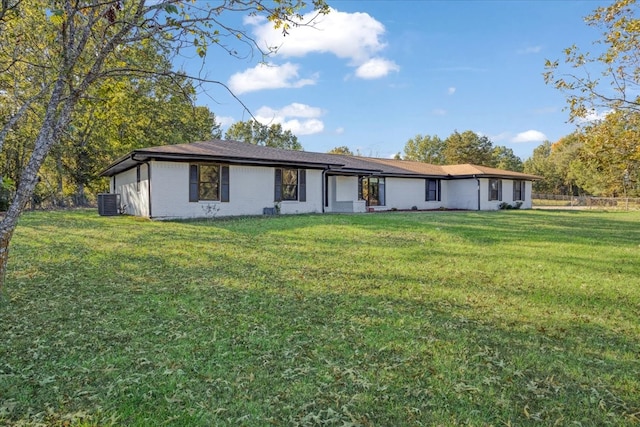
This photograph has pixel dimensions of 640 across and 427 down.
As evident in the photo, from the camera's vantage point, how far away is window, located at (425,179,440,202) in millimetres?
24203

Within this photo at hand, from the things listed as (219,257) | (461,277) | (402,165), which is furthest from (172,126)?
(461,277)

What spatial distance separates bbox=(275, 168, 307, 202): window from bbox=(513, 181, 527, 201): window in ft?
53.4

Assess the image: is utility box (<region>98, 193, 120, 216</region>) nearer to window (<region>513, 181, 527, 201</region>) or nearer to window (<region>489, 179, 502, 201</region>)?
window (<region>489, 179, 502, 201</region>)

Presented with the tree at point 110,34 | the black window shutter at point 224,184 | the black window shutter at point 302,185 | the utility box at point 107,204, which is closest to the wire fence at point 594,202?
the black window shutter at point 302,185

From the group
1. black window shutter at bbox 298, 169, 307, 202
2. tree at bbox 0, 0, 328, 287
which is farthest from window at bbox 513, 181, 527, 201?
tree at bbox 0, 0, 328, 287

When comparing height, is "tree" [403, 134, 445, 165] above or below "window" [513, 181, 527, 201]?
above

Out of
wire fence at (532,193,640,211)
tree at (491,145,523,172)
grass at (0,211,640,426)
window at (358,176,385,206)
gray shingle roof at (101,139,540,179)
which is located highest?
tree at (491,145,523,172)

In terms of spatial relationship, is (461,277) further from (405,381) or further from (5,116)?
(5,116)

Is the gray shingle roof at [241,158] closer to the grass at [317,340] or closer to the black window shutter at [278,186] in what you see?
the black window shutter at [278,186]

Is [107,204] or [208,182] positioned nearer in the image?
[208,182]

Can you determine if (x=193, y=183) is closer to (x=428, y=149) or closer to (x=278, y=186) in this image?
(x=278, y=186)

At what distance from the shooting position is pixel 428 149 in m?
54.8

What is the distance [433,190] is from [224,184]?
47.8 feet

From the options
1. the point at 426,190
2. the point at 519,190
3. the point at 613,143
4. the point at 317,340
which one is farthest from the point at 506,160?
the point at 317,340
